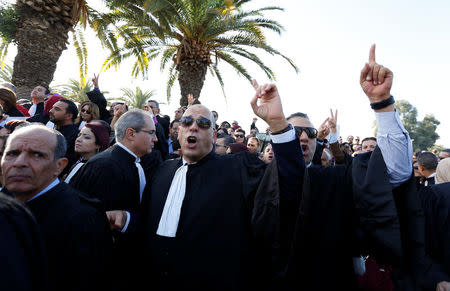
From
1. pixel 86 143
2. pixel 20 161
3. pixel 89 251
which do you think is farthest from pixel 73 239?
pixel 86 143

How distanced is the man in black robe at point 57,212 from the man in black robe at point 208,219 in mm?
504

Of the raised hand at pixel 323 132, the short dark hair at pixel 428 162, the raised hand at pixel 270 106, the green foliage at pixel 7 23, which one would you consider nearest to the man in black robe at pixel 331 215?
the raised hand at pixel 270 106

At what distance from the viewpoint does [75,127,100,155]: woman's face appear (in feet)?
12.7

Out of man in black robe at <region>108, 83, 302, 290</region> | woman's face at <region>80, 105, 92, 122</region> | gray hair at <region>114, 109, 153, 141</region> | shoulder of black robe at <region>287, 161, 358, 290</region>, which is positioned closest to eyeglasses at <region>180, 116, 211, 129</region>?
man in black robe at <region>108, 83, 302, 290</region>

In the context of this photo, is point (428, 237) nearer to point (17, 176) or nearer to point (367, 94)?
point (367, 94)

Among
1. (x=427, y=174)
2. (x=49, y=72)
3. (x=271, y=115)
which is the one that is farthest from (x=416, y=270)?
(x=49, y=72)

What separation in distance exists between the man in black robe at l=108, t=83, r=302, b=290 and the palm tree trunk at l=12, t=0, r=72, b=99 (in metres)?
8.72

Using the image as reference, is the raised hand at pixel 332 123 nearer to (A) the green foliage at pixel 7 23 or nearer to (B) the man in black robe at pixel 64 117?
(B) the man in black robe at pixel 64 117

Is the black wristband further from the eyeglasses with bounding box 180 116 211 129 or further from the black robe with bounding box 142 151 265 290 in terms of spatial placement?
the eyeglasses with bounding box 180 116 211 129

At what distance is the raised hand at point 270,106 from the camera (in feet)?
6.70

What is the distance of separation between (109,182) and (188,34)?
31.8 ft

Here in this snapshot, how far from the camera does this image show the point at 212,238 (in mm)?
2393

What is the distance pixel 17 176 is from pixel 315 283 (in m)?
2.31

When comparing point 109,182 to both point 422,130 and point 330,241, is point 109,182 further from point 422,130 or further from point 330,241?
point 422,130
